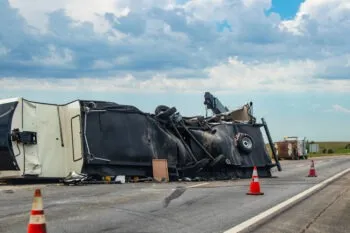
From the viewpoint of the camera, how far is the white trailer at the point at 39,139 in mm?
14688

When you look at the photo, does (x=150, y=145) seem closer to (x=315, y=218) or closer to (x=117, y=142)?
(x=117, y=142)

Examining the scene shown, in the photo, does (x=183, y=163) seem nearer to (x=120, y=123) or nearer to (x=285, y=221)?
(x=120, y=123)

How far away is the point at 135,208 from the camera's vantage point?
9.76 metres

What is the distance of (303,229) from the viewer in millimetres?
7871

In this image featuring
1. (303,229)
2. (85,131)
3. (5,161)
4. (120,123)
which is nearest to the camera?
(303,229)

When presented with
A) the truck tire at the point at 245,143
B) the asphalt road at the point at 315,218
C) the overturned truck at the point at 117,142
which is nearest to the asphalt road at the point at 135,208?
the asphalt road at the point at 315,218

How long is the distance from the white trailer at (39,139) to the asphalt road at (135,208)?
1.39m

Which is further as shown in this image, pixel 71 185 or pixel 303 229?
pixel 71 185

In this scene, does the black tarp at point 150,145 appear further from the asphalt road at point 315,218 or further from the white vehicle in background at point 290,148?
the white vehicle in background at point 290,148

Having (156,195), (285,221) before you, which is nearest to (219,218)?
(285,221)

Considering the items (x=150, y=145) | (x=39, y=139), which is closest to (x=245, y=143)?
(x=150, y=145)

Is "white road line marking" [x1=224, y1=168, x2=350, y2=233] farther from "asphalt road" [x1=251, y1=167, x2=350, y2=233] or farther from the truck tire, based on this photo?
the truck tire

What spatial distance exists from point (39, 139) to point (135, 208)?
6.59 meters

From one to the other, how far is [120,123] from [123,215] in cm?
807
